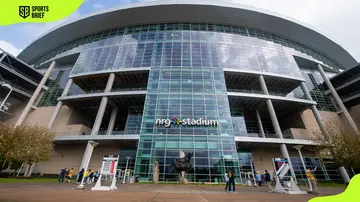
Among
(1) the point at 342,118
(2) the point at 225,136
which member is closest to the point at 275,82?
(1) the point at 342,118

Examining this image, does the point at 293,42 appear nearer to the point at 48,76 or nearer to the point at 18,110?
the point at 48,76

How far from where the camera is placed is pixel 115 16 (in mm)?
37125

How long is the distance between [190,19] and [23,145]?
35.7m

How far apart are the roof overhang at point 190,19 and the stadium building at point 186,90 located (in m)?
0.21

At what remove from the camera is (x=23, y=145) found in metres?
19.8

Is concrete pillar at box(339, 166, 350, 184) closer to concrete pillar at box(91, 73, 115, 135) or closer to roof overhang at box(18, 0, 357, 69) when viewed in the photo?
roof overhang at box(18, 0, 357, 69)

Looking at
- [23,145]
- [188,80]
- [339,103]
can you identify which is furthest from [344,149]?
[23,145]

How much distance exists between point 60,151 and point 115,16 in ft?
96.1

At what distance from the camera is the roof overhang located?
3525 cm

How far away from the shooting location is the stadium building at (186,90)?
24.0m

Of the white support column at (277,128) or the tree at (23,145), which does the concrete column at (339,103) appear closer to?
the white support column at (277,128)

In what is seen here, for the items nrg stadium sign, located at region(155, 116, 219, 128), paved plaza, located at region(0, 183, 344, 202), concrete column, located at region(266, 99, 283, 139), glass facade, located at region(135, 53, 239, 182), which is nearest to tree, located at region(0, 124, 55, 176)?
glass facade, located at region(135, 53, 239, 182)

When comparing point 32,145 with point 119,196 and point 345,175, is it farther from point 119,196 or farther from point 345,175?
point 345,175

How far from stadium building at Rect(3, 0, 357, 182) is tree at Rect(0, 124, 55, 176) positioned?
4230 millimetres
